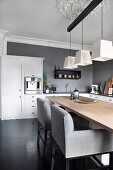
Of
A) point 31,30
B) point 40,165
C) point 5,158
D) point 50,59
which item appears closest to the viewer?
point 40,165

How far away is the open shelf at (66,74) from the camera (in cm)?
563

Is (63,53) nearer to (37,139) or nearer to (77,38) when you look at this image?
(77,38)

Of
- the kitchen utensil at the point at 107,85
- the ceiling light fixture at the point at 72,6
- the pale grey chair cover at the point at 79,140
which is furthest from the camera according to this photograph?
the kitchen utensil at the point at 107,85

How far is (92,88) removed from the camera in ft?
18.6

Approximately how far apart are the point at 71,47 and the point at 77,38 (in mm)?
812

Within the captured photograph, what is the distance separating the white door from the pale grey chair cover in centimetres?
321

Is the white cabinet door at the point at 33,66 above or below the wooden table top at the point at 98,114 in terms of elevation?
above

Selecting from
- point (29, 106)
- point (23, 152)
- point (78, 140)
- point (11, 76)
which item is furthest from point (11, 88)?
point (78, 140)

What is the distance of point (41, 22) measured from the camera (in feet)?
12.4

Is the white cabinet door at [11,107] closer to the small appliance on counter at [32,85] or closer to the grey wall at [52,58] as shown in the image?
the small appliance on counter at [32,85]

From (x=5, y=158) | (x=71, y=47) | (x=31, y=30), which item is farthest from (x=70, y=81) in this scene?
(x=5, y=158)

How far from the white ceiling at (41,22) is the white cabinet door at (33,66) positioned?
766mm

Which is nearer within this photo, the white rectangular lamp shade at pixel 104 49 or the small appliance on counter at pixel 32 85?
the white rectangular lamp shade at pixel 104 49

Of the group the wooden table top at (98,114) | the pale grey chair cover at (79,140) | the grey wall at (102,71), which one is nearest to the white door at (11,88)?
the wooden table top at (98,114)
